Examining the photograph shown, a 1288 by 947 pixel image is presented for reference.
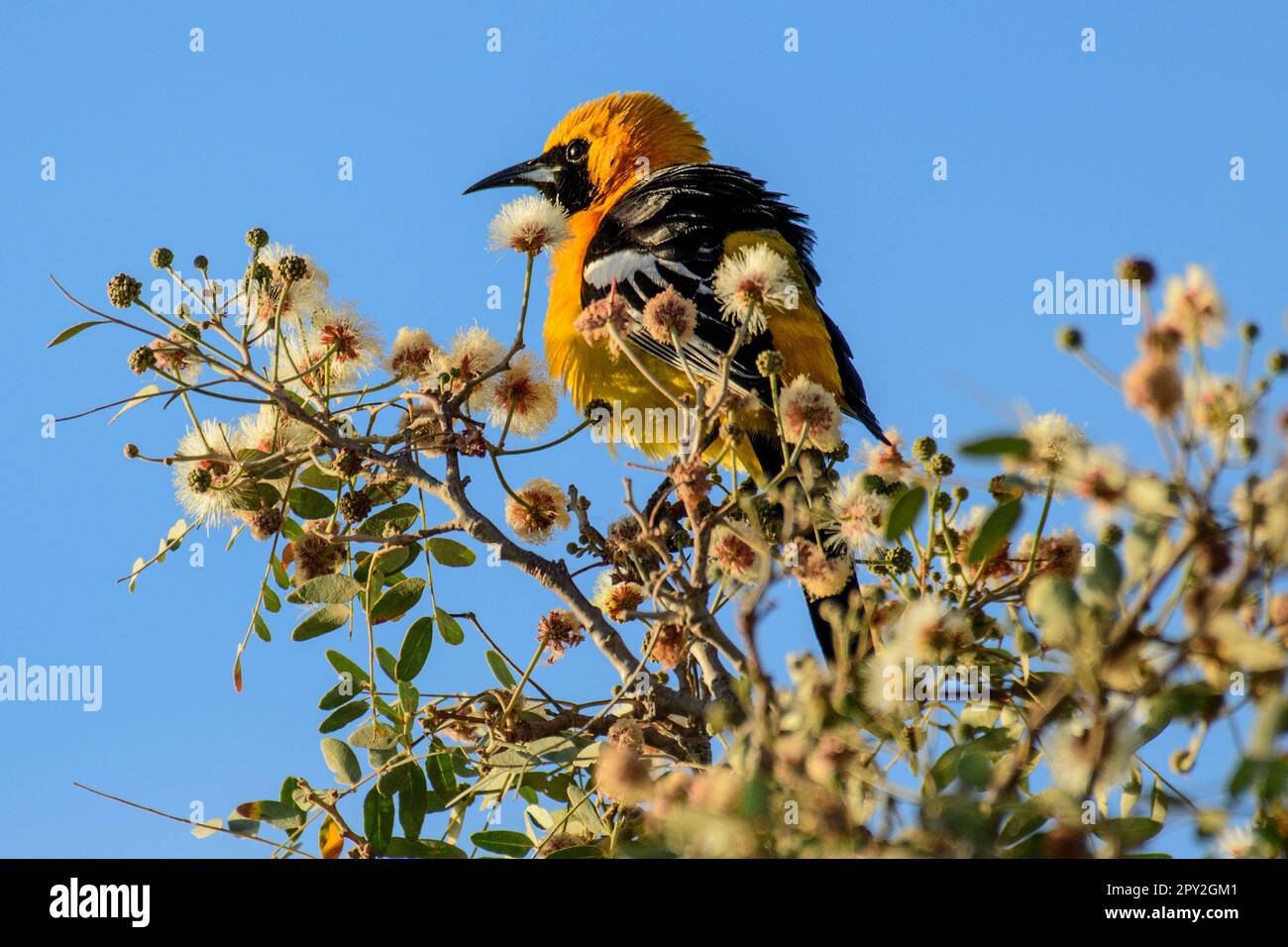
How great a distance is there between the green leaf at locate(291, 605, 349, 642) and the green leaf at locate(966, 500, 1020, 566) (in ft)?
5.19

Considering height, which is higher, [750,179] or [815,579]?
[750,179]

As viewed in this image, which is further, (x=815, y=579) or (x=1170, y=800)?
(x=815, y=579)

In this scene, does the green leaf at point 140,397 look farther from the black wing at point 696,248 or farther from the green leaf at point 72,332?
the black wing at point 696,248

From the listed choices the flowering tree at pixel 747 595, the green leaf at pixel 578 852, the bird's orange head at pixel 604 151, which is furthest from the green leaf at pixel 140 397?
the bird's orange head at pixel 604 151

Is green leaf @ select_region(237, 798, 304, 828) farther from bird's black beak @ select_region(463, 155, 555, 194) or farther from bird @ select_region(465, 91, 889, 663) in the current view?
bird's black beak @ select_region(463, 155, 555, 194)

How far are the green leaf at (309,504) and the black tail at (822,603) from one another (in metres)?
1.15

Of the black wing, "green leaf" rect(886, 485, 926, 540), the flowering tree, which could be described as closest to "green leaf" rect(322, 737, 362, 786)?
the flowering tree

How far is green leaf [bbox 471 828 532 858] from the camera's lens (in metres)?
2.58

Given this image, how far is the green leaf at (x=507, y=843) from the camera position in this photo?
2.58 m
